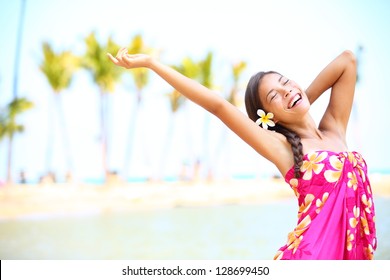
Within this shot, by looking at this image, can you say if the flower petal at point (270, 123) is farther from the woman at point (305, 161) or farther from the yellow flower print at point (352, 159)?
the yellow flower print at point (352, 159)

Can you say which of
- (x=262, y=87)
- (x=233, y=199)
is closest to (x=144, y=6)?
(x=233, y=199)

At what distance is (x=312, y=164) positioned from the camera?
152 centimetres

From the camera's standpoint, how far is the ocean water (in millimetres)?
4219

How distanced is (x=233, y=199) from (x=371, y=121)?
6.61ft

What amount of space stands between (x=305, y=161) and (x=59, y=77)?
14.2 feet

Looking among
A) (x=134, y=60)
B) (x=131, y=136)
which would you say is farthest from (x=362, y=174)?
(x=131, y=136)

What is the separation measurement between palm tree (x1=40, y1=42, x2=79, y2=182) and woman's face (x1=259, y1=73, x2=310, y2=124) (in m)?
3.68

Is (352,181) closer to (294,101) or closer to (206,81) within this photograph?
(294,101)

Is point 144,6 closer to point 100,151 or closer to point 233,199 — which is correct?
point 100,151

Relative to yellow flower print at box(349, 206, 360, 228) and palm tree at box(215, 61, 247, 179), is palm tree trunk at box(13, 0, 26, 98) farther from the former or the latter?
yellow flower print at box(349, 206, 360, 228)

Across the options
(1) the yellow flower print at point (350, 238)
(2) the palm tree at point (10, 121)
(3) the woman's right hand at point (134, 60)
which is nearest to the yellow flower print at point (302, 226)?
(1) the yellow flower print at point (350, 238)

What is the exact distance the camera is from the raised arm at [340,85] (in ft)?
5.63

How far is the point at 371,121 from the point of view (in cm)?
418

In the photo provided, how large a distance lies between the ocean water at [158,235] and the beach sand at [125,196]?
12cm
